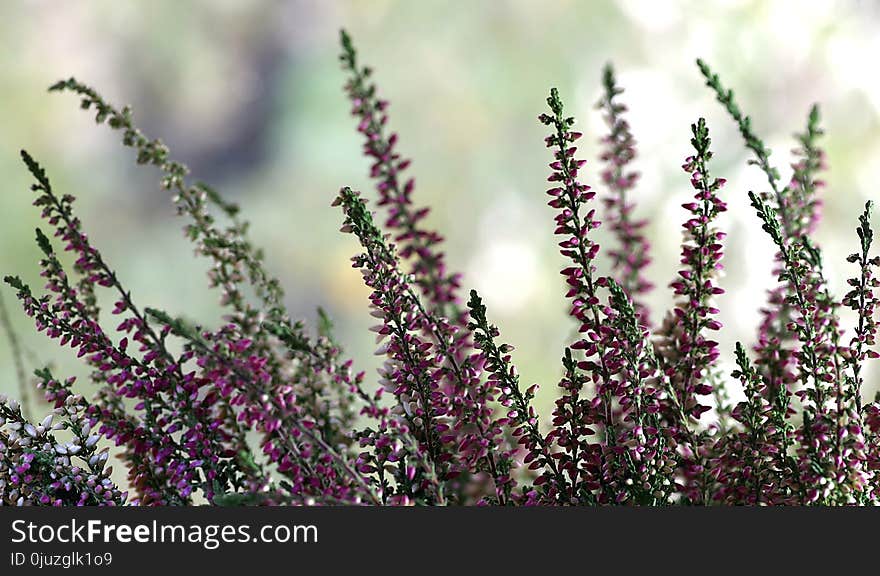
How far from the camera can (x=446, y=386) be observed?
41 cm

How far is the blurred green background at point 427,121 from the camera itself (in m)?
1.14

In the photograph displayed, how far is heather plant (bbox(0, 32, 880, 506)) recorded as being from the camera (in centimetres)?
39

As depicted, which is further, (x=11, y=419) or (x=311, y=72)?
(x=311, y=72)

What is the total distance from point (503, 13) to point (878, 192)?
0.57m

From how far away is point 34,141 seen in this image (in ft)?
3.72

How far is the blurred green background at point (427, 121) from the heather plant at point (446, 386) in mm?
673

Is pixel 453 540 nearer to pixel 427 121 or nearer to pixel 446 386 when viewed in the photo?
pixel 446 386

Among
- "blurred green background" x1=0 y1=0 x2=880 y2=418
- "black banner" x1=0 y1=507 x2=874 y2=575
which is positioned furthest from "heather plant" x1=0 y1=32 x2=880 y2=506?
"blurred green background" x1=0 y1=0 x2=880 y2=418

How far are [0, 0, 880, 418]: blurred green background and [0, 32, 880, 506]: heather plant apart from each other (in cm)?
67

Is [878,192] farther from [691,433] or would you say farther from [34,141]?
[34,141]

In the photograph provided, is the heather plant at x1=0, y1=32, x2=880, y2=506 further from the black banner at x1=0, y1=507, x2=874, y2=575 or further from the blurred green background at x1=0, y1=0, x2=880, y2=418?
the blurred green background at x1=0, y1=0, x2=880, y2=418

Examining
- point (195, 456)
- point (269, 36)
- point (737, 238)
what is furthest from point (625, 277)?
point (269, 36)

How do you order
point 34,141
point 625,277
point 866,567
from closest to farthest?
point 866,567 < point 625,277 < point 34,141

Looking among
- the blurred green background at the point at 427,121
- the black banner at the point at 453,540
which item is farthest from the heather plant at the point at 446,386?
the blurred green background at the point at 427,121
